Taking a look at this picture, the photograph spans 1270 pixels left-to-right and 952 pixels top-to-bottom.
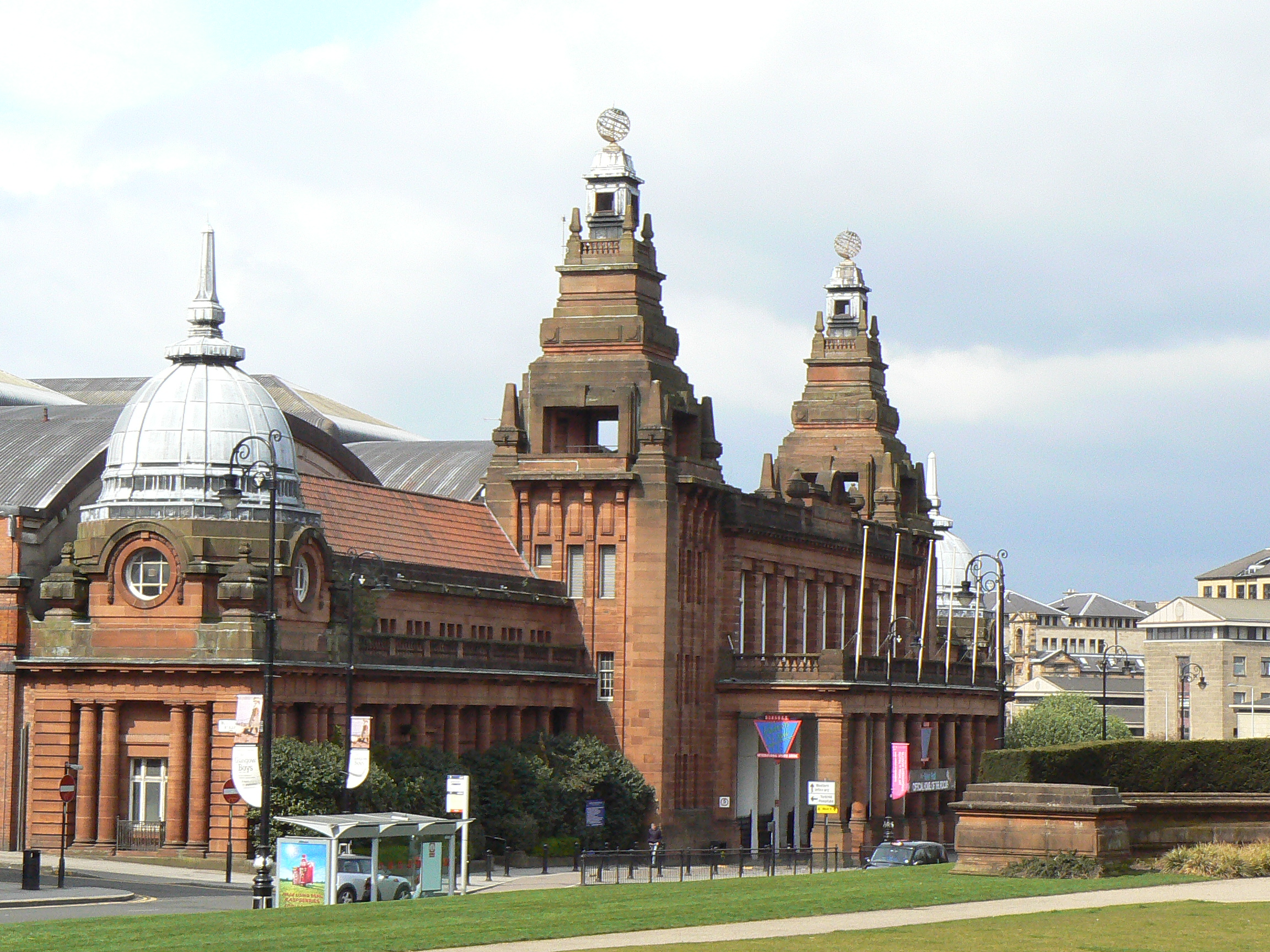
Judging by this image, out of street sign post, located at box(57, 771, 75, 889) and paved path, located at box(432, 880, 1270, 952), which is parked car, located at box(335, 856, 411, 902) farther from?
paved path, located at box(432, 880, 1270, 952)

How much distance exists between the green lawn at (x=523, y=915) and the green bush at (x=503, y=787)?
1531 centimetres

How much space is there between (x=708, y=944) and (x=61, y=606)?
40067mm

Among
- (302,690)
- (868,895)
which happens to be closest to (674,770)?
(302,690)

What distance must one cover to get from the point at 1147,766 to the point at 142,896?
24708 mm

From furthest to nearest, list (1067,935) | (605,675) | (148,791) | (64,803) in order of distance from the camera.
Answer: (605,675) → (148,791) → (64,803) → (1067,935)

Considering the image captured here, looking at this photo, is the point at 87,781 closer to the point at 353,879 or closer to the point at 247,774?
the point at 247,774

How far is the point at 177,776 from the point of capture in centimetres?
6962

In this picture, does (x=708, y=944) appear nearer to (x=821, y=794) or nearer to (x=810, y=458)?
(x=821, y=794)

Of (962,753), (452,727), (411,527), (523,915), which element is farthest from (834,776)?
(523,915)

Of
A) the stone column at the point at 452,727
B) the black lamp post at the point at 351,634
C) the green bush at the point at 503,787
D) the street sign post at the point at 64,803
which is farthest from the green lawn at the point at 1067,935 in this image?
the stone column at the point at 452,727

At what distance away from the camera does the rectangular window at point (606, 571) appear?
301ft

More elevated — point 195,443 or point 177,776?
point 195,443

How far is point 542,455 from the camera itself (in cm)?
9194

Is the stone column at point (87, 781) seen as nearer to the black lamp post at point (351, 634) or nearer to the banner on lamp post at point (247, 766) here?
the black lamp post at point (351, 634)
